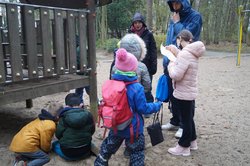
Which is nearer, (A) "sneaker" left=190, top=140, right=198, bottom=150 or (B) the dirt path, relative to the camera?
(B) the dirt path

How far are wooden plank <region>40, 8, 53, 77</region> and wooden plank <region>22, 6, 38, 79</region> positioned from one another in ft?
0.40

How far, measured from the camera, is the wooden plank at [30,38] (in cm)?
339

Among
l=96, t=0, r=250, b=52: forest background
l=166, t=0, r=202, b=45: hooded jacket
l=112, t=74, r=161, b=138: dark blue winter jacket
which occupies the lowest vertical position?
l=112, t=74, r=161, b=138: dark blue winter jacket

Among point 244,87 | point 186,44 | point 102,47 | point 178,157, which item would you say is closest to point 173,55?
point 186,44

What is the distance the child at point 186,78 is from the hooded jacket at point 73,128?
3.60 ft

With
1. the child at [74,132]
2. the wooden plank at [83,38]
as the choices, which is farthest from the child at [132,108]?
the wooden plank at [83,38]

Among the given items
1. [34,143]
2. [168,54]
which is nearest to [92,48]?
[168,54]

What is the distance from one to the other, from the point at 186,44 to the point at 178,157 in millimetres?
1358

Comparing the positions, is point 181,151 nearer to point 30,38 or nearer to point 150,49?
point 150,49

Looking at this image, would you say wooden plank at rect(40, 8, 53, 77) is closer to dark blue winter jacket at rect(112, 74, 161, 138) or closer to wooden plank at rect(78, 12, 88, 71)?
wooden plank at rect(78, 12, 88, 71)

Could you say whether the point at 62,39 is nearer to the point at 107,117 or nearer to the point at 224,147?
the point at 107,117

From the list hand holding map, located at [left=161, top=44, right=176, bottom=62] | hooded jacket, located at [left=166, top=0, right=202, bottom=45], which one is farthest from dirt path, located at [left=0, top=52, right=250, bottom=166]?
hooded jacket, located at [left=166, top=0, right=202, bottom=45]

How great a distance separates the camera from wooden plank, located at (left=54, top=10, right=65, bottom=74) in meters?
3.70

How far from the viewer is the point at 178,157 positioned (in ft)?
11.8
